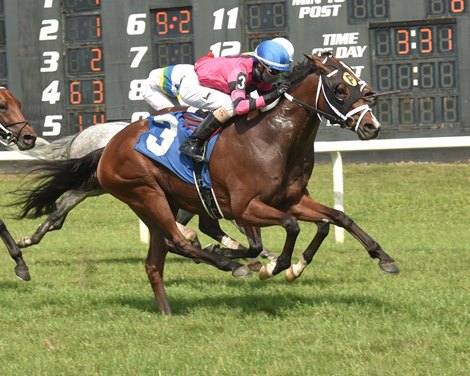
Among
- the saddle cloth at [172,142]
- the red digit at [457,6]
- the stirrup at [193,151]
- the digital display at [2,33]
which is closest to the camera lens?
the stirrup at [193,151]

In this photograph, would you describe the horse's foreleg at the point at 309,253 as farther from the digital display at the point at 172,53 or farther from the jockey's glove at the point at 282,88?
the digital display at the point at 172,53

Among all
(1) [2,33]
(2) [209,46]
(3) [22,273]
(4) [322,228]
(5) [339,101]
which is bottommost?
(3) [22,273]

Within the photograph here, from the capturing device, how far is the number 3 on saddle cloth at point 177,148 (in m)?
5.66

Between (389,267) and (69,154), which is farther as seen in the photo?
(69,154)

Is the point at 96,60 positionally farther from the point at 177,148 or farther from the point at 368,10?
the point at 177,148

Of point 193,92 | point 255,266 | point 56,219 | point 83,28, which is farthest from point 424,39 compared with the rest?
point 193,92

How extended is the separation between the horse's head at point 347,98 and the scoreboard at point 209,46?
6.96 m

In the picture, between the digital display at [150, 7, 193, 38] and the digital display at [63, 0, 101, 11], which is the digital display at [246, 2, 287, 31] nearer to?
the digital display at [150, 7, 193, 38]

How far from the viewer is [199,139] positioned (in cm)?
563

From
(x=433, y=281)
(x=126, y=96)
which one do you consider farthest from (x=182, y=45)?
(x=433, y=281)

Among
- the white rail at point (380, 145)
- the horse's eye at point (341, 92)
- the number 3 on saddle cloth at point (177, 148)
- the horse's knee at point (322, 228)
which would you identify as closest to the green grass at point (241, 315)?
the white rail at point (380, 145)

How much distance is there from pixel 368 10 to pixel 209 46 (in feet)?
6.28

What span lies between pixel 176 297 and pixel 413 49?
22.8 ft

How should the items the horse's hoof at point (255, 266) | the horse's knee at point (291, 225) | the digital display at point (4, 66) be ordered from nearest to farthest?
Answer: the horse's knee at point (291, 225) → the horse's hoof at point (255, 266) → the digital display at point (4, 66)
